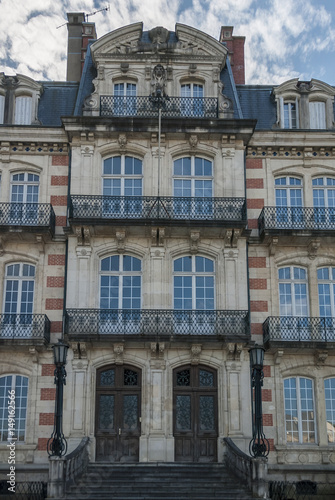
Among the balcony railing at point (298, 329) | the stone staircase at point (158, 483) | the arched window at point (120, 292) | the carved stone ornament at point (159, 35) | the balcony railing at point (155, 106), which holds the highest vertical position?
the carved stone ornament at point (159, 35)

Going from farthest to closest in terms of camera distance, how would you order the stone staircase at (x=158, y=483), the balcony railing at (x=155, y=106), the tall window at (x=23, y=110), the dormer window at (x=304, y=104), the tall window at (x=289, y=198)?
the dormer window at (x=304, y=104) → the tall window at (x=23, y=110) → the balcony railing at (x=155, y=106) → the tall window at (x=289, y=198) → the stone staircase at (x=158, y=483)

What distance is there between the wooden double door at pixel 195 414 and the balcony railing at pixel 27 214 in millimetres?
6748

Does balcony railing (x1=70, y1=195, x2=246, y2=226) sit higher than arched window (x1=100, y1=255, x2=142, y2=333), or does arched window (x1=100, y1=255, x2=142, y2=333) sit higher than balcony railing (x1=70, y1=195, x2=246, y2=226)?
balcony railing (x1=70, y1=195, x2=246, y2=226)

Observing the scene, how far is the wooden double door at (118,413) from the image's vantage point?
2188cm

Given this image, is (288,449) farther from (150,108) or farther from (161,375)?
(150,108)

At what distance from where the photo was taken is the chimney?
94.1ft

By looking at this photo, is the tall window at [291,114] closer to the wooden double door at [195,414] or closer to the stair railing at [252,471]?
the wooden double door at [195,414]

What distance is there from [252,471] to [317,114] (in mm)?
13761

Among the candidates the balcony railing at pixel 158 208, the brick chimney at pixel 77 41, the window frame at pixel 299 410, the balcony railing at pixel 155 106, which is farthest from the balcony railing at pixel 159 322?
the brick chimney at pixel 77 41

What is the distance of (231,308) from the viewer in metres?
23.1

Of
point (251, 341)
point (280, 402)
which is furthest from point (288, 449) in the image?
point (251, 341)

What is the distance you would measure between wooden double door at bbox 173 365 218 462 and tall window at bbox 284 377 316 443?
2.39 m

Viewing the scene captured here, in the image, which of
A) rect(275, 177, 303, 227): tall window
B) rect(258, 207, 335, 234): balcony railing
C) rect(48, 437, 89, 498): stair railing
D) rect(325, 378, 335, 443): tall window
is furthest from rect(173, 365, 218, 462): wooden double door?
rect(275, 177, 303, 227): tall window

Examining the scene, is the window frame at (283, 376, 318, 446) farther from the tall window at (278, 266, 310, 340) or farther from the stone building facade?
the tall window at (278, 266, 310, 340)
